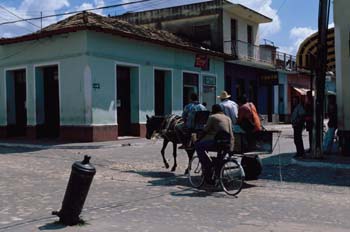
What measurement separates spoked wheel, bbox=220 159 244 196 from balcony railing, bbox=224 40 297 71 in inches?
885

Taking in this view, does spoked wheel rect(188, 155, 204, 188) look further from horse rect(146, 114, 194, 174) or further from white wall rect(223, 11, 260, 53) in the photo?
white wall rect(223, 11, 260, 53)

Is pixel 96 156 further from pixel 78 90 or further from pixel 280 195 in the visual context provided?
pixel 280 195

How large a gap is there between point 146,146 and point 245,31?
17584 mm

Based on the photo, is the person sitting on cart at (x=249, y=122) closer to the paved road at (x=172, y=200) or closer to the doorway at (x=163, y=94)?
the paved road at (x=172, y=200)

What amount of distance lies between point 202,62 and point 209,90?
6.50 ft

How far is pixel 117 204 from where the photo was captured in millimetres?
8148

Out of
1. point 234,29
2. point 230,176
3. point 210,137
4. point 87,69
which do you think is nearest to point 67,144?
point 87,69

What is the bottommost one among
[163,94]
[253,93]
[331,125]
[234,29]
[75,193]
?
[75,193]

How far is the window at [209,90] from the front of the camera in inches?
1125

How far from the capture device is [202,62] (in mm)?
27906

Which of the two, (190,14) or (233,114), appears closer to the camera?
(233,114)

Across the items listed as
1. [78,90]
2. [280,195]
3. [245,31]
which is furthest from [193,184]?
[245,31]

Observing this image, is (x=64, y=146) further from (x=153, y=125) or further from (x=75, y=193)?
(x=75, y=193)

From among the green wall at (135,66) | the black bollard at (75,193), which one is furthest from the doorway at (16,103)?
the black bollard at (75,193)
